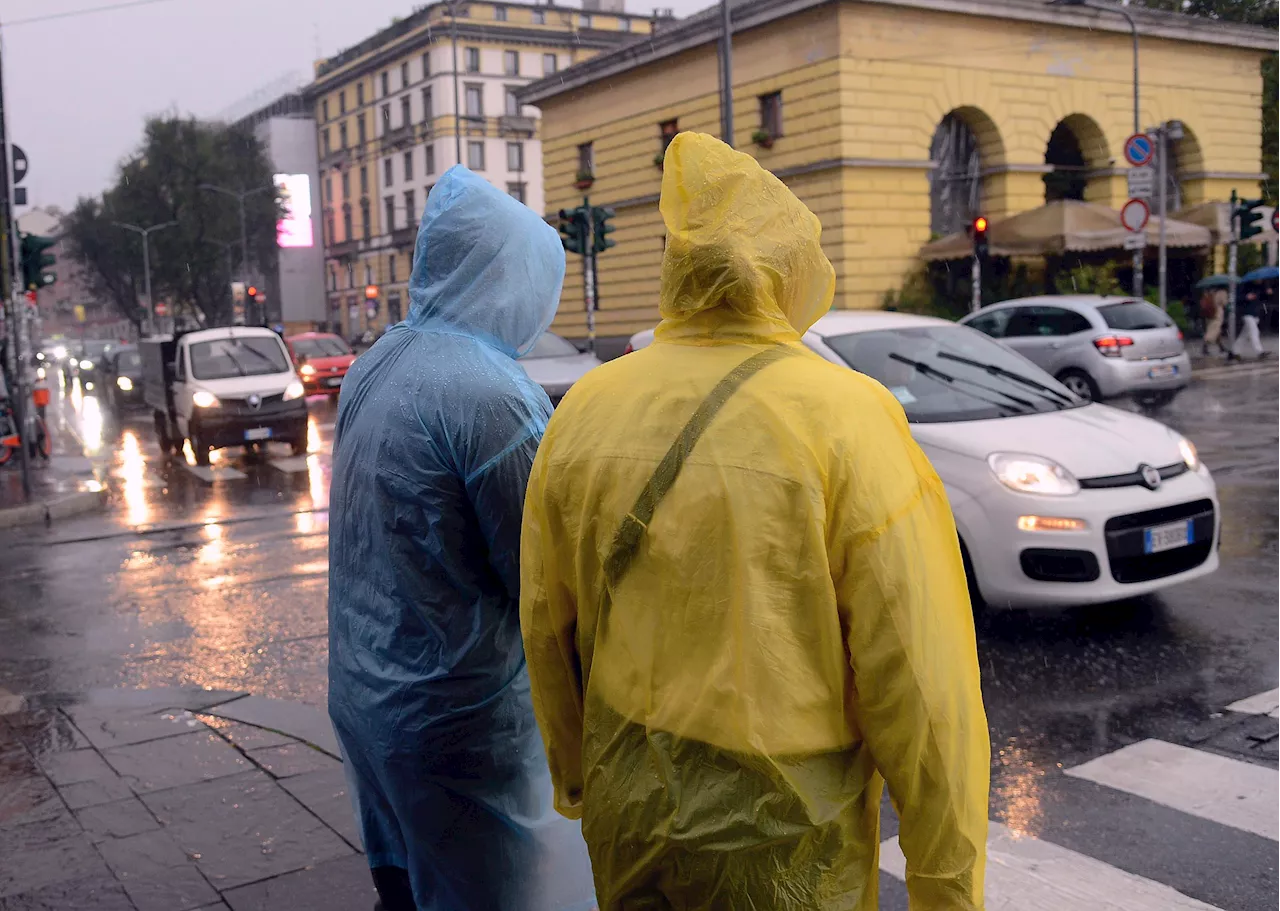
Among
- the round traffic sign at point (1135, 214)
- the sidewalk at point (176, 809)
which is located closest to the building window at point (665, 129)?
the round traffic sign at point (1135, 214)

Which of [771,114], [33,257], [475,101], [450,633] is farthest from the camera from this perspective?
[475,101]

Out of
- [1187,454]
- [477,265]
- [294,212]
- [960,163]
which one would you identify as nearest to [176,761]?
[477,265]

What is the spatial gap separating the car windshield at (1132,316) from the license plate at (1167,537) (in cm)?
1293

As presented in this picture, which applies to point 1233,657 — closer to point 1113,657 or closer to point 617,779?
point 1113,657

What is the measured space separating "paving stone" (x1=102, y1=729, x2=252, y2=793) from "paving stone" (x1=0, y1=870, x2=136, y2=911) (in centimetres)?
83

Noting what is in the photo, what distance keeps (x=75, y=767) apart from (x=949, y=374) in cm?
475

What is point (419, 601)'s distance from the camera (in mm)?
2611

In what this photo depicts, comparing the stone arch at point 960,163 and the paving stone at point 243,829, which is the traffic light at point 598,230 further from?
the paving stone at point 243,829

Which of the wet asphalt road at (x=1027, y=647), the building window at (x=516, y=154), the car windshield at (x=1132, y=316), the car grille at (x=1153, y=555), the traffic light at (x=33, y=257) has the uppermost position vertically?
the building window at (x=516, y=154)

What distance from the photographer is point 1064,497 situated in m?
6.31

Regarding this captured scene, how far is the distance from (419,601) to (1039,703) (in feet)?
12.1

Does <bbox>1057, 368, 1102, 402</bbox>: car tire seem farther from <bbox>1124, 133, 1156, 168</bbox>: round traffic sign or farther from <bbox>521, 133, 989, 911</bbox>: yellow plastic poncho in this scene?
<bbox>521, 133, 989, 911</bbox>: yellow plastic poncho

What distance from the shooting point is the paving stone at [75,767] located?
16.3 ft

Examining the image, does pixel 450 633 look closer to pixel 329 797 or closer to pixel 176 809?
pixel 329 797
